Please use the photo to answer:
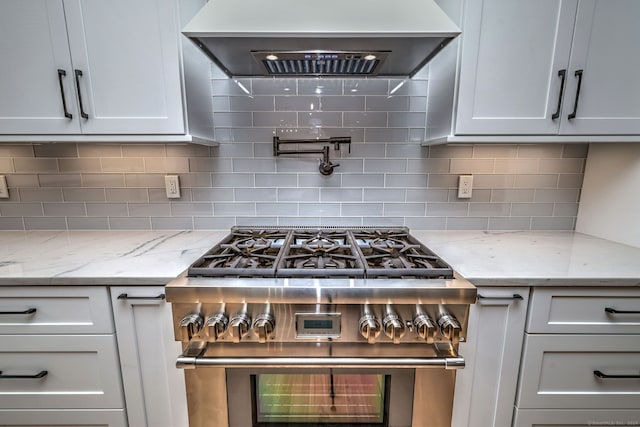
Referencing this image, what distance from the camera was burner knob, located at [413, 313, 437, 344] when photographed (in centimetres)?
85

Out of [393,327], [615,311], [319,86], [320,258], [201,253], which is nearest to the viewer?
[393,327]

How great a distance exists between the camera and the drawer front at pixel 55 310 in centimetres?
96

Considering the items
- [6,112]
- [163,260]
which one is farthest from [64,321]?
[6,112]

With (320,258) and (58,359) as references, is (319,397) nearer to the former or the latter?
(320,258)

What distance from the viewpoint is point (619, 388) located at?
1.03 m

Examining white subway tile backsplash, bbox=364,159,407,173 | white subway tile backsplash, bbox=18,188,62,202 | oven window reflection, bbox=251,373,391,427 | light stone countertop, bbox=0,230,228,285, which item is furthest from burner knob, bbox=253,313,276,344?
white subway tile backsplash, bbox=18,188,62,202

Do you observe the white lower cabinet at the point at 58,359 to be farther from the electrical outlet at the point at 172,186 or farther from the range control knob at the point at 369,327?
the range control knob at the point at 369,327

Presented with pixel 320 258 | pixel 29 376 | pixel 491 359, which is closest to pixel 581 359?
Answer: pixel 491 359

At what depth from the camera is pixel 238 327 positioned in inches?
33.6

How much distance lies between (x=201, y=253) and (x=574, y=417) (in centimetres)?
159

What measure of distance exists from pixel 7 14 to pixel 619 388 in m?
2.70

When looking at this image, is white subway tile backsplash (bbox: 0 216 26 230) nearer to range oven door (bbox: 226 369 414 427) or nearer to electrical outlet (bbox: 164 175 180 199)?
electrical outlet (bbox: 164 175 180 199)

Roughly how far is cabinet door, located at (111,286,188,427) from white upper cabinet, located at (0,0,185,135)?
26.7 inches

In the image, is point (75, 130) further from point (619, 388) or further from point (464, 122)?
point (619, 388)
